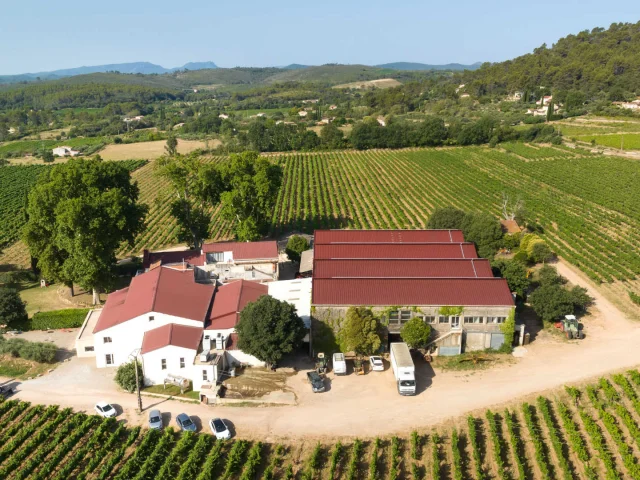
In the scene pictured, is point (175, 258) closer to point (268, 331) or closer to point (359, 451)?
point (268, 331)

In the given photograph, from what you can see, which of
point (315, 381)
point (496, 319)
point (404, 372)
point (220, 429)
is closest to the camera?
point (220, 429)

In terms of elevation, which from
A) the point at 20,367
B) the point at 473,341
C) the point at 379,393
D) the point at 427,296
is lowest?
the point at 379,393

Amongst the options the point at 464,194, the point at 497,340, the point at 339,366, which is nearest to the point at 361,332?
the point at 339,366

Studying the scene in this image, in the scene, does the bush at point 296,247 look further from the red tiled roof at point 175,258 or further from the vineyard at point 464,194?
the vineyard at point 464,194

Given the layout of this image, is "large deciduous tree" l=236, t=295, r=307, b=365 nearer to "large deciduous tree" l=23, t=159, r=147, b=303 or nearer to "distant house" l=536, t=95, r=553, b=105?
"large deciduous tree" l=23, t=159, r=147, b=303

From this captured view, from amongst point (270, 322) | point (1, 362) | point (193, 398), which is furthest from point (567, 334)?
point (1, 362)

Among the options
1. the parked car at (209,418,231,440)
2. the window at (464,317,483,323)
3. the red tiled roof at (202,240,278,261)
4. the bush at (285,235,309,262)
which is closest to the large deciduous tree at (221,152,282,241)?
the bush at (285,235,309,262)
